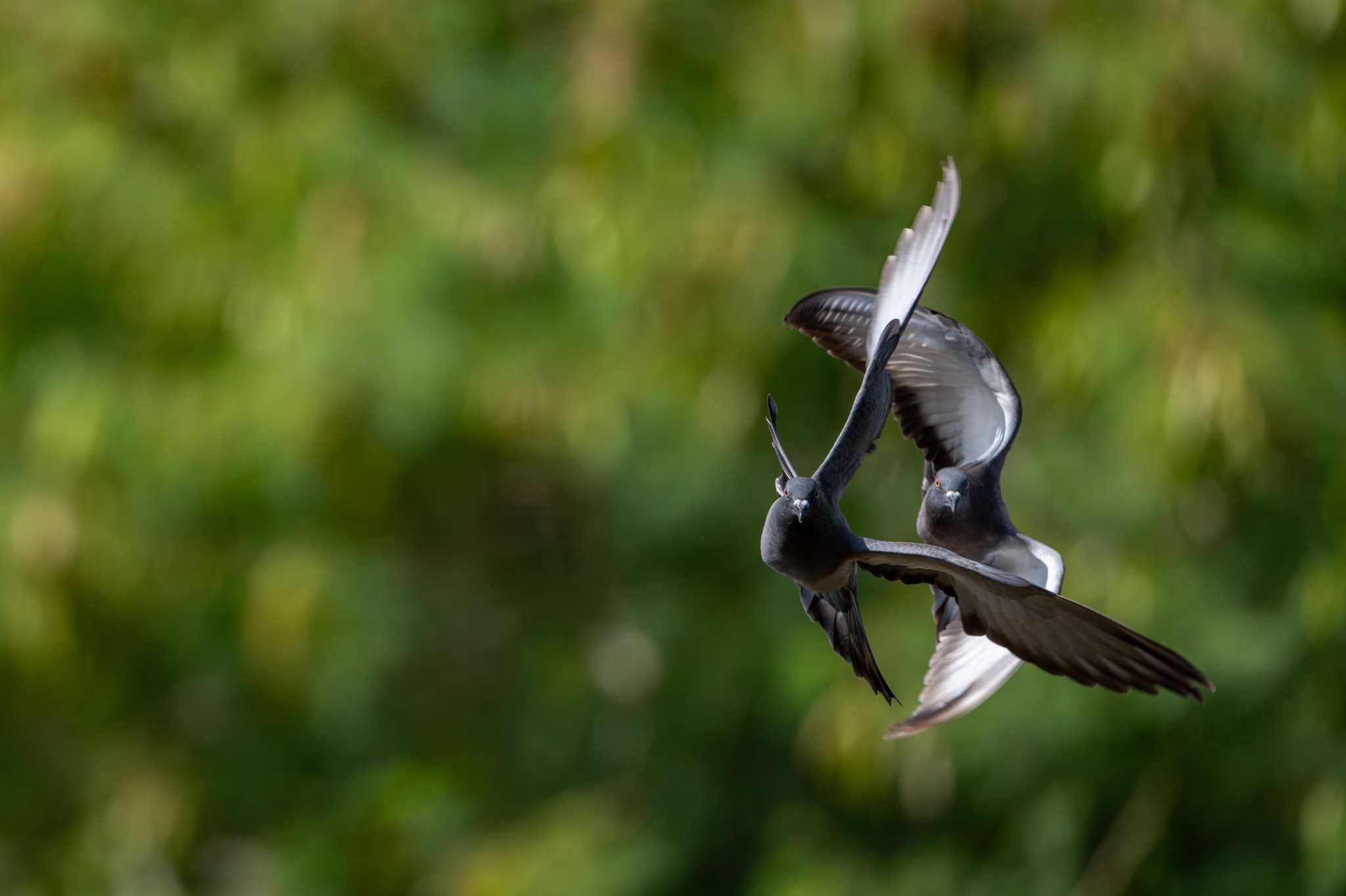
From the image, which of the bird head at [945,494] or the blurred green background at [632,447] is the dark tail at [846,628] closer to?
the bird head at [945,494]

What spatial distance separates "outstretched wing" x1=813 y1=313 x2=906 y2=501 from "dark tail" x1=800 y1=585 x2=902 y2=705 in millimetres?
37

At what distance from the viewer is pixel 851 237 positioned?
10.5 feet

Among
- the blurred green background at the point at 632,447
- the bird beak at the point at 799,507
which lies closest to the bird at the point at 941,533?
the bird beak at the point at 799,507

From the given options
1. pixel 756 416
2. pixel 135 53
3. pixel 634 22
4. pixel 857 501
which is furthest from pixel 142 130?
pixel 857 501

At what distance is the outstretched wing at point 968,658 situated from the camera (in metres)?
0.60

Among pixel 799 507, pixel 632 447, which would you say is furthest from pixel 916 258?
pixel 632 447

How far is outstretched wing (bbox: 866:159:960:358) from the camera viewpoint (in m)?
0.58

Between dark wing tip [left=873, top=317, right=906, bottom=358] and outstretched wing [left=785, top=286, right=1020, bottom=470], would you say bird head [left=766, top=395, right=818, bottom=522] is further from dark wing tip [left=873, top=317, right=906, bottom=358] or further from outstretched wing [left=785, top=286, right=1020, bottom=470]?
outstretched wing [left=785, top=286, right=1020, bottom=470]

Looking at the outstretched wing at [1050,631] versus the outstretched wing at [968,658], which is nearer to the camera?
the outstretched wing at [1050,631]

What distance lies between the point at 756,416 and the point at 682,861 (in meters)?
1.11

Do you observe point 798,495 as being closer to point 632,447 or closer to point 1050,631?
point 1050,631

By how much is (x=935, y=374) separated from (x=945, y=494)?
0.15 metres

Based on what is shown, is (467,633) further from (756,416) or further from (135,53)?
(135,53)

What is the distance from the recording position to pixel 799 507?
469mm
